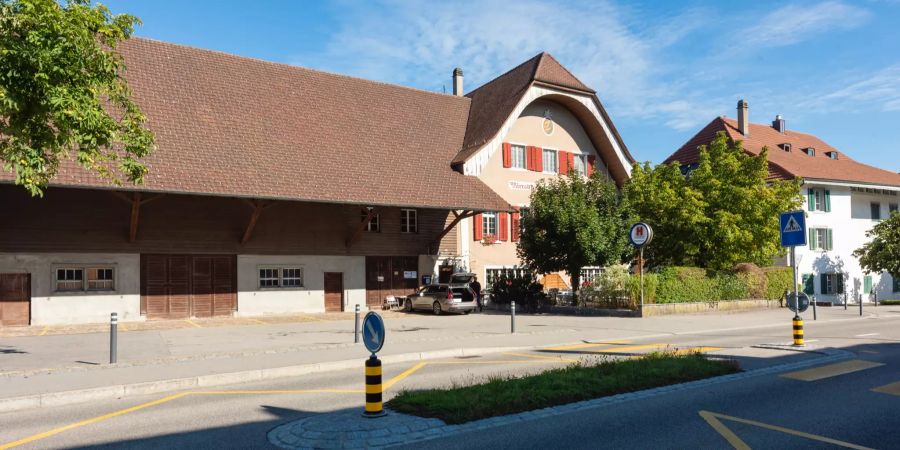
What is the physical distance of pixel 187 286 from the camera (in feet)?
82.3

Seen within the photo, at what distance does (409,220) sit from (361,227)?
3442 millimetres

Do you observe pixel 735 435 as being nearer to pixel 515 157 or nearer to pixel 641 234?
pixel 641 234

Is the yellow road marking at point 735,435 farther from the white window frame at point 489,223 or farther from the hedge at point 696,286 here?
the white window frame at point 489,223

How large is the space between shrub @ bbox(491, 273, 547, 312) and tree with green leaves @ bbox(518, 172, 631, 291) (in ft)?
2.40

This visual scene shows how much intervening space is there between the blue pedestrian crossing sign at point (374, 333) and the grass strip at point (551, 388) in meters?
0.89

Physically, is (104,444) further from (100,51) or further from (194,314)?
(194,314)

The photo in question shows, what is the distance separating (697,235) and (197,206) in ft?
67.2

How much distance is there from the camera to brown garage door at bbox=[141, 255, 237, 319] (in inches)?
960

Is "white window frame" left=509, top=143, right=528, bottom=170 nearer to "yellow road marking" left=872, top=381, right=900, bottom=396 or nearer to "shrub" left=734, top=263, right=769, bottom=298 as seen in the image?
"shrub" left=734, top=263, right=769, bottom=298

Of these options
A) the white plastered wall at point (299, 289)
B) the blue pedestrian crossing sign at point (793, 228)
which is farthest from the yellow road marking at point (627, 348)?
the white plastered wall at point (299, 289)

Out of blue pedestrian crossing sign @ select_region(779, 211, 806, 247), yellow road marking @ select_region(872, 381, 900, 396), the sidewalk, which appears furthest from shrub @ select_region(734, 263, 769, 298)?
yellow road marking @ select_region(872, 381, 900, 396)

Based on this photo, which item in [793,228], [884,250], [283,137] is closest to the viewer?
[793,228]

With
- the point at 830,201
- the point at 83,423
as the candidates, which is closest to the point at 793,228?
the point at 83,423

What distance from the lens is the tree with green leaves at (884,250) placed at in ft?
124
